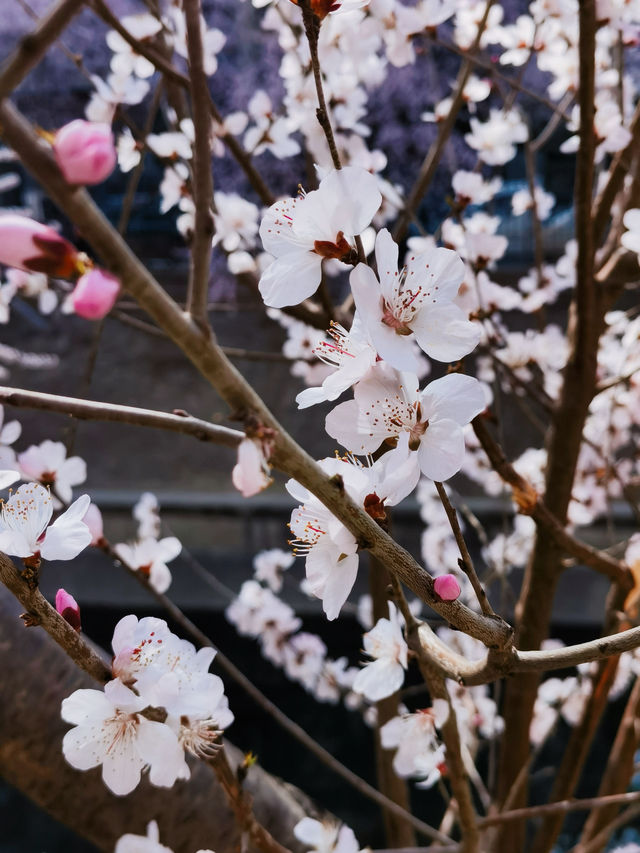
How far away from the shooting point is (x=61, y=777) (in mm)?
625

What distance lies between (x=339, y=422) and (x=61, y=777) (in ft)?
1.51

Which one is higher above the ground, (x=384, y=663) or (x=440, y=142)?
(x=440, y=142)

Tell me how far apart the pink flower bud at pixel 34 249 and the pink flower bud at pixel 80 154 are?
0.02 meters

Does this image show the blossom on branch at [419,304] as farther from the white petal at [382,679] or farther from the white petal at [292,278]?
the white petal at [382,679]

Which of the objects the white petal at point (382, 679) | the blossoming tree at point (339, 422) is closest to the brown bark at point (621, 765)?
the blossoming tree at point (339, 422)

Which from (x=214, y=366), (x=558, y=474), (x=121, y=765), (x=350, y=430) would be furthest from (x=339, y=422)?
(x=558, y=474)

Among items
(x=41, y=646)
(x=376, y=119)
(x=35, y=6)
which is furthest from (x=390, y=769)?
(x=35, y=6)

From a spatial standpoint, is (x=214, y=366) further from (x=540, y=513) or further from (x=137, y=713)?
(x=540, y=513)

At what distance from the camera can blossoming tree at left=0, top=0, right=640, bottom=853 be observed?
0.88ft

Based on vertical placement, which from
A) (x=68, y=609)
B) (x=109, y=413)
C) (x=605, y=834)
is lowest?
(x=605, y=834)

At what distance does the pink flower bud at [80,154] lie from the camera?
0.22 m

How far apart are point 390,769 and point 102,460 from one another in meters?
2.36

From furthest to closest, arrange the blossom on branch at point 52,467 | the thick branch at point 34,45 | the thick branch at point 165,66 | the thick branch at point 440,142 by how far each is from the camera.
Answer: the thick branch at point 440,142 → the blossom on branch at point 52,467 → the thick branch at point 165,66 → the thick branch at point 34,45

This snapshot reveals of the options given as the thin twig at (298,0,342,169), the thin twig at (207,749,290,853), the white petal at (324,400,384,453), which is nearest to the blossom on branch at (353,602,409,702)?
the thin twig at (207,749,290,853)
